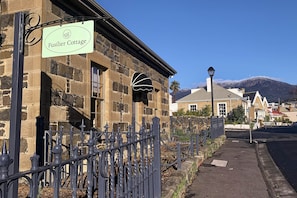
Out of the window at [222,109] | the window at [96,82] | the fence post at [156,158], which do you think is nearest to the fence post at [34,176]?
the fence post at [156,158]

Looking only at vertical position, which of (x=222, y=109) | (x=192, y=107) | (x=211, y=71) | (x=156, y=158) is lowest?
(x=156, y=158)

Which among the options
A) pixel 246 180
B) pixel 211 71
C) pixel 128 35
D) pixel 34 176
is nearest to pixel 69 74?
pixel 128 35

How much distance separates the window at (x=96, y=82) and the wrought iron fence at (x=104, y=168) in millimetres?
2060

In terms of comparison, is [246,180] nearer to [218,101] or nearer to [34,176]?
[34,176]

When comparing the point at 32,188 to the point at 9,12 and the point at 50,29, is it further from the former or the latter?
the point at 9,12

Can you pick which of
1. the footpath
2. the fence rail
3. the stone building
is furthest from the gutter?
the footpath

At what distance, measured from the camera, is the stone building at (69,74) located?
18.1 ft

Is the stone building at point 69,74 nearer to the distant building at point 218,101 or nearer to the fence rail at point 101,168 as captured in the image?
the fence rail at point 101,168

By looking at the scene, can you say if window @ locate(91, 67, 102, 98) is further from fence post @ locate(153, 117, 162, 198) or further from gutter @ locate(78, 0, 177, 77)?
fence post @ locate(153, 117, 162, 198)

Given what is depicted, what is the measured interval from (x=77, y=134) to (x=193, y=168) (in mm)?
3191

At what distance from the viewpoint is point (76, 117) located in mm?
6641

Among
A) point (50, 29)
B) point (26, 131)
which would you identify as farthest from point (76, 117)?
point (50, 29)

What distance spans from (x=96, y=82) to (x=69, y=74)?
1580 mm

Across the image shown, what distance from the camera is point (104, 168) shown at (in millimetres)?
2746
